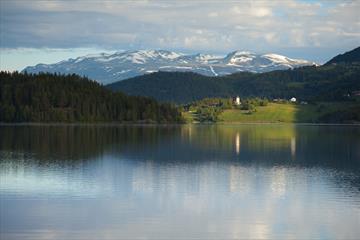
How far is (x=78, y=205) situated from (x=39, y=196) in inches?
191

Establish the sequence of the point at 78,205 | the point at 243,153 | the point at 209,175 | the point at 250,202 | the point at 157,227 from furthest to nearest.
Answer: the point at 243,153
the point at 209,175
the point at 250,202
the point at 78,205
the point at 157,227

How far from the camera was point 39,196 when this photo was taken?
4797 centimetres

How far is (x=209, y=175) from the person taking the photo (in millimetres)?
63312

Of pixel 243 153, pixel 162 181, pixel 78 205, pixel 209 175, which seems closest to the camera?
pixel 78 205

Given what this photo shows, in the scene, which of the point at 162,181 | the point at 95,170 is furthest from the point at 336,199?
the point at 95,170

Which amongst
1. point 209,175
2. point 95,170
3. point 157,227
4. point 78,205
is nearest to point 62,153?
point 95,170

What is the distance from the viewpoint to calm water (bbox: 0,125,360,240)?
3778cm

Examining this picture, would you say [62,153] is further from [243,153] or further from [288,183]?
[288,183]

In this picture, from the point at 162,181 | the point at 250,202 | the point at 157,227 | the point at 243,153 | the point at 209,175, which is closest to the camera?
the point at 157,227

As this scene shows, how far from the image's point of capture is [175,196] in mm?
49188

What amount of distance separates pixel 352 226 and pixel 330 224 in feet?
4.09

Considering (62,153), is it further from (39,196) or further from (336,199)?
(336,199)

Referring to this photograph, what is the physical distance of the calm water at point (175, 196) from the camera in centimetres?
3778

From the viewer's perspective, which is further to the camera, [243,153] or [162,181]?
[243,153]
